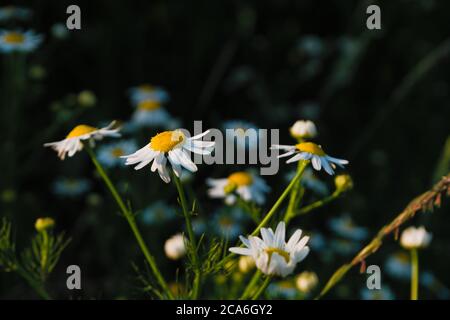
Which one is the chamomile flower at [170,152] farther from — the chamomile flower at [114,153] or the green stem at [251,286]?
the chamomile flower at [114,153]

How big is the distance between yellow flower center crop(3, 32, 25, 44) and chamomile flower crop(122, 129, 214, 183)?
1.30 m

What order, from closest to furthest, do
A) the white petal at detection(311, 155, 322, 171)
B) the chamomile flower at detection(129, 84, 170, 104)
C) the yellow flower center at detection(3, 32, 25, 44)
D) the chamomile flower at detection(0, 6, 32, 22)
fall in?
the white petal at detection(311, 155, 322, 171)
the yellow flower center at detection(3, 32, 25, 44)
the chamomile flower at detection(0, 6, 32, 22)
the chamomile flower at detection(129, 84, 170, 104)

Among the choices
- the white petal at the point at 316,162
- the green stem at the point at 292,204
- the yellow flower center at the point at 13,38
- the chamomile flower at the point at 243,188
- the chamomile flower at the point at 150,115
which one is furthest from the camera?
the chamomile flower at the point at 150,115

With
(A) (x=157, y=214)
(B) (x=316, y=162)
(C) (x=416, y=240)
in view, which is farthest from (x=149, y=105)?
(B) (x=316, y=162)

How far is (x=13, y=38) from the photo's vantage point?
2.28 meters

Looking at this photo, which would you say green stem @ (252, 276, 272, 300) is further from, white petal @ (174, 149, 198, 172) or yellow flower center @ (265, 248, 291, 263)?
white petal @ (174, 149, 198, 172)

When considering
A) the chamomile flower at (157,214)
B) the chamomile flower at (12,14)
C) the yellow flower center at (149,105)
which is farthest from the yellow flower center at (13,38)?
the chamomile flower at (157,214)

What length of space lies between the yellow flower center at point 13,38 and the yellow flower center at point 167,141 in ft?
4.27

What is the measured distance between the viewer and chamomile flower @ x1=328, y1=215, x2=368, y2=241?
2.45 metres

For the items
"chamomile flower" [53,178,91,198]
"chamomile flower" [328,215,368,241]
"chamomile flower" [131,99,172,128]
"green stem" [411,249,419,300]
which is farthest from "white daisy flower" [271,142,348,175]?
"chamomile flower" [53,178,91,198]

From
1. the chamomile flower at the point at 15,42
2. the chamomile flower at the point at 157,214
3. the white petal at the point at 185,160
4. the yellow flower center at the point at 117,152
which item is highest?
the chamomile flower at the point at 15,42

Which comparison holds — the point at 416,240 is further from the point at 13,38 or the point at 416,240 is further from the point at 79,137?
the point at 13,38

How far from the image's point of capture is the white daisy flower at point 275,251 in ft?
3.36
